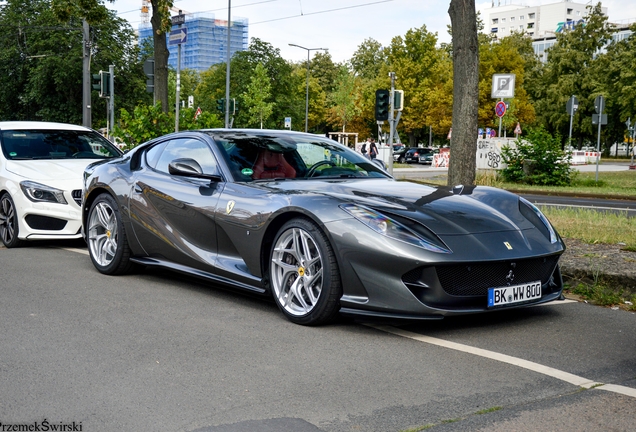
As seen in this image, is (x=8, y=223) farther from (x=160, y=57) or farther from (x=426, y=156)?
(x=426, y=156)

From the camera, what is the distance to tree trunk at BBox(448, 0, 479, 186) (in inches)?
396

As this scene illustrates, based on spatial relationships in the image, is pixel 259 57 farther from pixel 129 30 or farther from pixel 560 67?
pixel 560 67

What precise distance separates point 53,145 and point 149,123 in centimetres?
559

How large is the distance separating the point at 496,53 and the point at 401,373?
2545 inches

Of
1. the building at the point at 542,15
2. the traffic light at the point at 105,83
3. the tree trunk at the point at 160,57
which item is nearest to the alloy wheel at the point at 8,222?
the tree trunk at the point at 160,57

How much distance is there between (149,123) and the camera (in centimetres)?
1567

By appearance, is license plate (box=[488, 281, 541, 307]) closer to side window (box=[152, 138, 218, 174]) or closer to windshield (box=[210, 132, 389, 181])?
windshield (box=[210, 132, 389, 181])

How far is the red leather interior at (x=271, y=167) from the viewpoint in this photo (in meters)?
6.23

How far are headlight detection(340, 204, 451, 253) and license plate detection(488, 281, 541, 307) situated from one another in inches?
16.9

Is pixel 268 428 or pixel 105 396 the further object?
pixel 105 396

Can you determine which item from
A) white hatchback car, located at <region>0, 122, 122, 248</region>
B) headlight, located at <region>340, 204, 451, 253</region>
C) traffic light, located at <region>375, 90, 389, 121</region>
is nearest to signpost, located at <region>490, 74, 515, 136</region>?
traffic light, located at <region>375, 90, 389, 121</region>

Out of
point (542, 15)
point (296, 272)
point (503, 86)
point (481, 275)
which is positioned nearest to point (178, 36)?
point (503, 86)

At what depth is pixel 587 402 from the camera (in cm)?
375

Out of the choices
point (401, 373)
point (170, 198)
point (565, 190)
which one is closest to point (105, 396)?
point (401, 373)
